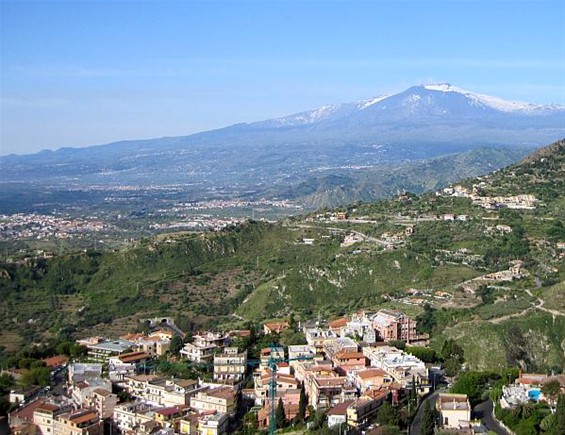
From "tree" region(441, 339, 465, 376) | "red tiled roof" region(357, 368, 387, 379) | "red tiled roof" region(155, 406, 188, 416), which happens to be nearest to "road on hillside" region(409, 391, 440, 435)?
"red tiled roof" region(357, 368, 387, 379)

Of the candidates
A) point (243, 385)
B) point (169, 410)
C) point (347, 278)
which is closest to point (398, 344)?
point (243, 385)

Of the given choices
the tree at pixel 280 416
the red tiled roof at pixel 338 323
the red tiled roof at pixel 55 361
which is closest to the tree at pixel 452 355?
the red tiled roof at pixel 338 323

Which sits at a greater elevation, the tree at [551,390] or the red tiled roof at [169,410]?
the tree at [551,390]

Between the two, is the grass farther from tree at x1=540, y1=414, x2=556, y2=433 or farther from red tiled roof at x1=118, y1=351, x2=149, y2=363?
tree at x1=540, y1=414, x2=556, y2=433

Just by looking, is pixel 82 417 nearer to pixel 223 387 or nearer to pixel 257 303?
pixel 223 387

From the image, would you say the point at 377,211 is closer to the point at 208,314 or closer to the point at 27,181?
the point at 208,314

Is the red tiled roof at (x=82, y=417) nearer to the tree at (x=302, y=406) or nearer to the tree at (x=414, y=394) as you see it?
the tree at (x=302, y=406)
